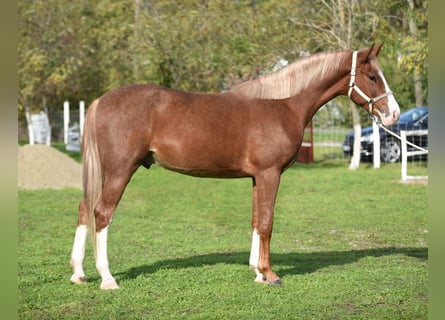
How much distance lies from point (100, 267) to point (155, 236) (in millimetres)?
3451

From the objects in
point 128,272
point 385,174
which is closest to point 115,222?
point 128,272

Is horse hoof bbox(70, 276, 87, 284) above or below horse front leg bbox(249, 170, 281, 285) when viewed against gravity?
below

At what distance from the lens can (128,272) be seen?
21.5 feet

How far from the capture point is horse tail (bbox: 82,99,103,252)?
18.9 feet

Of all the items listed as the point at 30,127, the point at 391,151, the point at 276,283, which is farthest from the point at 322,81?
the point at 30,127

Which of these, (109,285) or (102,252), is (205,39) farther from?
(109,285)

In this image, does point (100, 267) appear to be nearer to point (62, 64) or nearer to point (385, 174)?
point (385, 174)

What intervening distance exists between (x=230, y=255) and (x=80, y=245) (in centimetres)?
239

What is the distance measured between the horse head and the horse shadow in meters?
1.90

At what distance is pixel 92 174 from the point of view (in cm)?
579

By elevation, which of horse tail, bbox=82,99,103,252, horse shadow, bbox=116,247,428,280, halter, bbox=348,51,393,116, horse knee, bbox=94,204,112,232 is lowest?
horse shadow, bbox=116,247,428,280

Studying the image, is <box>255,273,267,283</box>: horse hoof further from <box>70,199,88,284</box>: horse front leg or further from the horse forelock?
the horse forelock

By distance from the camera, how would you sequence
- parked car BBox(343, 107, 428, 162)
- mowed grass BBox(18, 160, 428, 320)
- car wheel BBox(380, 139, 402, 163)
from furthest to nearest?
1. car wheel BBox(380, 139, 402, 163)
2. parked car BBox(343, 107, 428, 162)
3. mowed grass BBox(18, 160, 428, 320)

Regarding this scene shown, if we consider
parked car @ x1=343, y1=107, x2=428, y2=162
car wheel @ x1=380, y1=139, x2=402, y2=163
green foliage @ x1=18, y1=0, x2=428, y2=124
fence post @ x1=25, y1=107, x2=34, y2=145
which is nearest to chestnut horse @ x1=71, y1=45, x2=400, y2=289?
green foliage @ x1=18, y1=0, x2=428, y2=124
